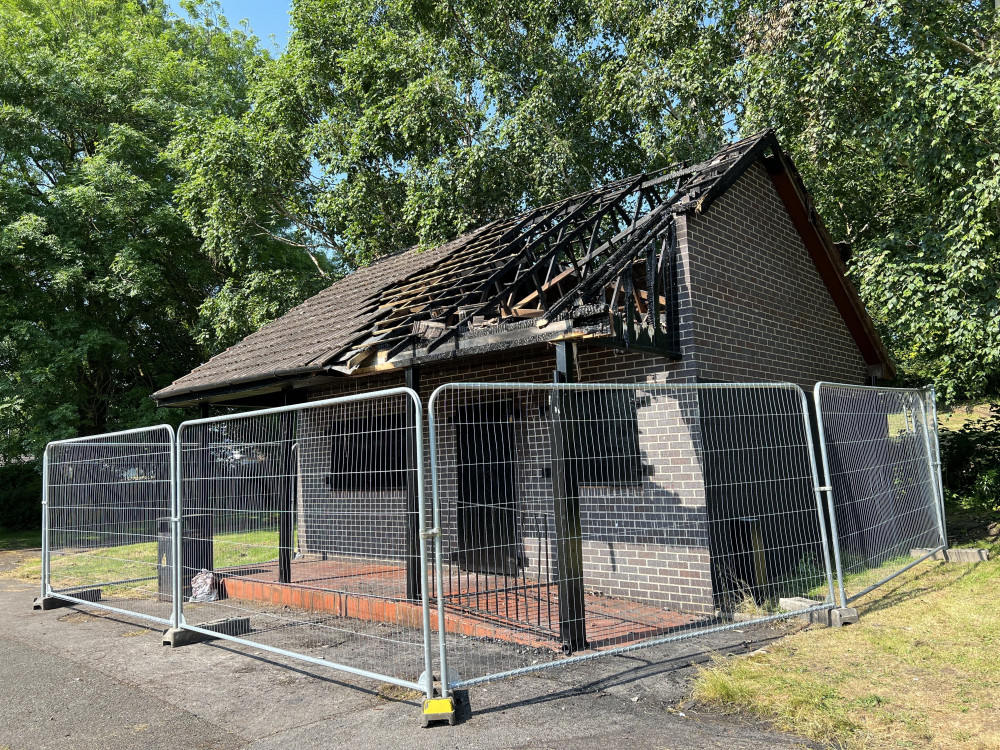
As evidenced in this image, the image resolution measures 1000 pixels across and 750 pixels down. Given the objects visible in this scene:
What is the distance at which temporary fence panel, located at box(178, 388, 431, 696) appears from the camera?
18.7 ft

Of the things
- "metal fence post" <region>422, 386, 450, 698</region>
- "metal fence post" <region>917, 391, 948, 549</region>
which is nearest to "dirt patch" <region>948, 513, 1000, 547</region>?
"metal fence post" <region>917, 391, 948, 549</region>

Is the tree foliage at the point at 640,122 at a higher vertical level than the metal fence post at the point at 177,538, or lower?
higher

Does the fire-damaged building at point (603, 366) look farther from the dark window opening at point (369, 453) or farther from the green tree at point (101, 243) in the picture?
the green tree at point (101, 243)

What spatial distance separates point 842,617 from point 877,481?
7.23 feet

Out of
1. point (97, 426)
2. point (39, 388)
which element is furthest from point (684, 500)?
point (97, 426)

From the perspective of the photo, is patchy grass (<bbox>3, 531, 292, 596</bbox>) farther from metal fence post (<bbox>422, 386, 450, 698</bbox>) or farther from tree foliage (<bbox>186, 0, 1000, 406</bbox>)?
tree foliage (<bbox>186, 0, 1000, 406</bbox>)

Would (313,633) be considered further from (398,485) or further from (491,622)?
(398,485)

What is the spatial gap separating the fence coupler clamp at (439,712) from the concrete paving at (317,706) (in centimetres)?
6

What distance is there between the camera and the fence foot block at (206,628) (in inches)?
263

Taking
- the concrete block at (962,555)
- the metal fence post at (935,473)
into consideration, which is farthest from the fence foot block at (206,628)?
Answer: the metal fence post at (935,473)

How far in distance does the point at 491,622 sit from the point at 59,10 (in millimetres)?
28472

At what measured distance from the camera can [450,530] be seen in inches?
356

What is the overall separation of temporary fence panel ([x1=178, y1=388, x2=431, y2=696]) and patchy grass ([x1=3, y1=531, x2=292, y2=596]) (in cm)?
3

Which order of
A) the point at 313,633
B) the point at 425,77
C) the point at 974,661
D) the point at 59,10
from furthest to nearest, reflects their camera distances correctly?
the point at 59,10, the point at 425,77, the point at 313,633, the point at 974,661
